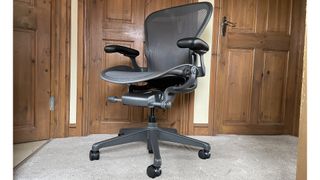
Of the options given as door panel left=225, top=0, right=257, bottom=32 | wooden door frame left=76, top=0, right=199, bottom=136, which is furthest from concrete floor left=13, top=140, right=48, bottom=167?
door panel left=225, top=0, right=257, bottom=32

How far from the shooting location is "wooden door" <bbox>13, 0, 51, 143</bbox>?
1748mm

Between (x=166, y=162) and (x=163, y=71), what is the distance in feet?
1.81

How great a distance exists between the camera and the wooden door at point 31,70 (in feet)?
5.74

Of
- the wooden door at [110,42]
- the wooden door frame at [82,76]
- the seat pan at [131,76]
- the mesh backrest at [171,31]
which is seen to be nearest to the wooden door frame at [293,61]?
the wooden door at [110,42]

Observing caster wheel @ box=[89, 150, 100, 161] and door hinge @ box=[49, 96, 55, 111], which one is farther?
door hinge @ box=[49, 96, 55, 111]

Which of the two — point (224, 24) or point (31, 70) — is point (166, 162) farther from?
point (224, 24)

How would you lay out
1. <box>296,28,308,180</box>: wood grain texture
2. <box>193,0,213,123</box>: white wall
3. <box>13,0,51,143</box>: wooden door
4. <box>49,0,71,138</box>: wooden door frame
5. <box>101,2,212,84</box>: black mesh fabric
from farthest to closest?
<box>193,0,213,123</box>: white wall, <box>49,0,71,138</box>: wooden door frame, <box>13,0,51,143</box>: wooden door, <box>101,2,212,84</box>: black mesh fabric, <box>296,28,308,180</box>: wood grain texture

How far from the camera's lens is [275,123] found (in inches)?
93.6

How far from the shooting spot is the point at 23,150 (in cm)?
163

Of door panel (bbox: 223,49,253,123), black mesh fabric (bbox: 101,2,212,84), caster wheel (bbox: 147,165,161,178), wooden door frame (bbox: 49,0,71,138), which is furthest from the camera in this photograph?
door panel (bbox: 223,49,253,123)

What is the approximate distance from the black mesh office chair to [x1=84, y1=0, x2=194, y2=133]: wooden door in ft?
1.30

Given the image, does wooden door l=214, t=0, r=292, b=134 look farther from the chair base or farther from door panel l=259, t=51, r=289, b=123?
the chair base

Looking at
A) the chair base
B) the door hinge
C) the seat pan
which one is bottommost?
the chair base
